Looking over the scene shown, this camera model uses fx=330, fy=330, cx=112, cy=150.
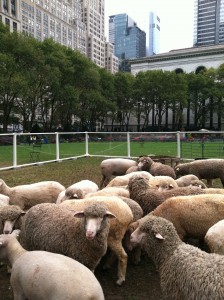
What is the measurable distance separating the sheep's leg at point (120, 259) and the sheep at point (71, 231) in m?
0.40

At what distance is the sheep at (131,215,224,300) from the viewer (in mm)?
2674

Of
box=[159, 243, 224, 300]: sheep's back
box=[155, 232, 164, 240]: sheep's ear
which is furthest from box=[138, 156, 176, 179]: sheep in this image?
box=[159, 243, 224, 300]: sheep's back

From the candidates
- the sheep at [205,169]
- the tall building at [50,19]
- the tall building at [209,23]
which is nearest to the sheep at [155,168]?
the sheep at [205,169]

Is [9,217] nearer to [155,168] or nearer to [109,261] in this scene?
[109,261]

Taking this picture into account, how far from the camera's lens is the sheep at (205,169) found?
9.13m

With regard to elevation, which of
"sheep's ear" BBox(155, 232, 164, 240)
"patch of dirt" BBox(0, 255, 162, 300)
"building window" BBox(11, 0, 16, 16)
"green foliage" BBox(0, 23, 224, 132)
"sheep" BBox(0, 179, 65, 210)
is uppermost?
"building window" BBox(11, 0, 16, 16)

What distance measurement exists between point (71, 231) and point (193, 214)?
1.64 m

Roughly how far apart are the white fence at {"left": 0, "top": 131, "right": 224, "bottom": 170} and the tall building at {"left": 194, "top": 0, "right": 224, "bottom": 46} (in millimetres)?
153907

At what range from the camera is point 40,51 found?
34.7 meters

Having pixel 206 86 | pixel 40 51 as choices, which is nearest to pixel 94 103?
pixel 40 51

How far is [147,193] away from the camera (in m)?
5.38

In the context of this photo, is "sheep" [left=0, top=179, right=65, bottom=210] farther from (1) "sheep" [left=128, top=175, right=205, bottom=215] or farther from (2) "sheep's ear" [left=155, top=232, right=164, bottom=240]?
(2) "sheep's ear" [left=155, top=232, right=164, bottom=240]

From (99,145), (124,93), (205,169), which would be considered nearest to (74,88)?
(124,93)

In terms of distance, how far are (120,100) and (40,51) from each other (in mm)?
22010
